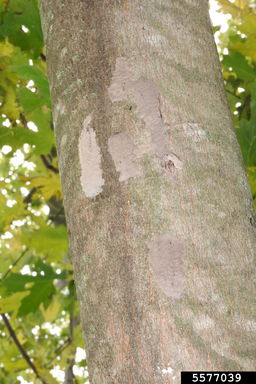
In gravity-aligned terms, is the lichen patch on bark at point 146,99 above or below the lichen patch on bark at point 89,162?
above

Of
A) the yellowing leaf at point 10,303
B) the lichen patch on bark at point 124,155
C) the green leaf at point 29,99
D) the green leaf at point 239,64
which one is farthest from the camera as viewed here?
the yellowing leaf at point 10,303

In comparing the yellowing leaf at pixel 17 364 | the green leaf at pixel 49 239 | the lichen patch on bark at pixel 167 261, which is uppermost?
the lichen patch on bark at pixel 167 261

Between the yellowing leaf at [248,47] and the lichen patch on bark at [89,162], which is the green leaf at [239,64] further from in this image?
the lichen patch on bark at [89,162]

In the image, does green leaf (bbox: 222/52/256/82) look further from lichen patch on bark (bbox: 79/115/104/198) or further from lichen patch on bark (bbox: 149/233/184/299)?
lichen patch on bark (bbox: 149/233/184/299)

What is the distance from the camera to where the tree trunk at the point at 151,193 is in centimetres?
75

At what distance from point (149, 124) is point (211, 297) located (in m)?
0.30

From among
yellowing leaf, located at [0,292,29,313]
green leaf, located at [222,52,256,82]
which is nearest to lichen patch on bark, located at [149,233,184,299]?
green leaf, located at [222,52,256,82]

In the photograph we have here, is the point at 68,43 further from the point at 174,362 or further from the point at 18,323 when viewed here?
the point at 18,323

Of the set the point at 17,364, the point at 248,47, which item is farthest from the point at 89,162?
the point at 17,364

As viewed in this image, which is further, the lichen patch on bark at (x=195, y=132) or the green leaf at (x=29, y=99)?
the green leaf at (x=29, y=99)

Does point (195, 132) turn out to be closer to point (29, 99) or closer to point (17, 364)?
point (29, 99)

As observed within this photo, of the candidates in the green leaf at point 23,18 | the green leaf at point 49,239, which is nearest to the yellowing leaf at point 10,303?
the green leaf at point 49,239

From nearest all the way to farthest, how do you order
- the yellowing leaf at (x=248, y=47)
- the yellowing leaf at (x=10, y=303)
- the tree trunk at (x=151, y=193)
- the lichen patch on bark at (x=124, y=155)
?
1. the tree trunk at (x=151, y=193)
2. the lichen patch on bark at (x=124, y=155)
3. the yellowing leaf at (x=248, y=47)
4. the yellowing leaf at (x=10, y=303)

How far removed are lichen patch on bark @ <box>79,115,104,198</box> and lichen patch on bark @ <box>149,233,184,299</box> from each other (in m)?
0.15
